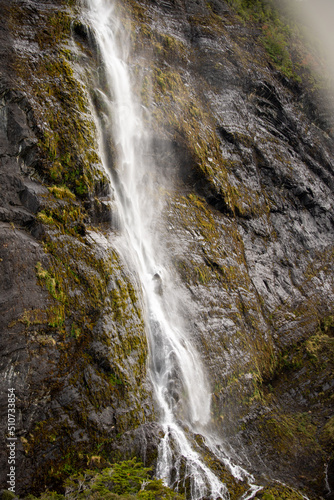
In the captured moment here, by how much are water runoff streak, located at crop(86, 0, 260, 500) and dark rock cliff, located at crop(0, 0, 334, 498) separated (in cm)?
51

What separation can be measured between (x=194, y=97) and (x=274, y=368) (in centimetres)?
1205

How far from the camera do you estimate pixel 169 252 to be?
10.4m

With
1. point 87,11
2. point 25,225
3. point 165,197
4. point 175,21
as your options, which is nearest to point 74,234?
point 25,225

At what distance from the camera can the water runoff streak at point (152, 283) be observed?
6223 mm

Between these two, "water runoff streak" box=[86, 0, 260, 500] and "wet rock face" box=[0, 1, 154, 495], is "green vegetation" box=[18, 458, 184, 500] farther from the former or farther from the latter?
"water runoff streak" box=[86, 0, 260, 500]

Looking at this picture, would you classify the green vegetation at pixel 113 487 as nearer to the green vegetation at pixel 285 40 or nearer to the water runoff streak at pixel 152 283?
the water runoff streak at pixel 152 283

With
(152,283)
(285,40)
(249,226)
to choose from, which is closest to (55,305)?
(152,283)

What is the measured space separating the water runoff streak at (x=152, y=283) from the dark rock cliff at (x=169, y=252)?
510 mm

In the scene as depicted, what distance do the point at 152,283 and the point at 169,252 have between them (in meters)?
1.60

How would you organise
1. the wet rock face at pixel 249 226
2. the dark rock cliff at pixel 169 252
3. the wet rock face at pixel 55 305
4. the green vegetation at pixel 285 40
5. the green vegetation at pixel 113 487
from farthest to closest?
the green vegetation at pixel 285 40 < the wet rock face at pixel 249 226 < the dark rock cliff at pixel 169 252 < the wet rock face at pixel 55 305 < the green vegetation at pixel 113 487

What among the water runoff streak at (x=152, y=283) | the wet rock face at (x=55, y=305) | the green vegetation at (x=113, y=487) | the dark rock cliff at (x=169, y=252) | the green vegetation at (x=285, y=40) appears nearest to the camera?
the green vegetation at (x=113, y=487)

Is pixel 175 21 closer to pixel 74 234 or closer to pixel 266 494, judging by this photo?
pixel 74 234

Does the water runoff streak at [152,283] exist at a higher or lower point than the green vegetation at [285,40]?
lower

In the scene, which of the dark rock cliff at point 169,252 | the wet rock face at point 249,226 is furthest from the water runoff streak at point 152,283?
the wet rock face at point 249,226
